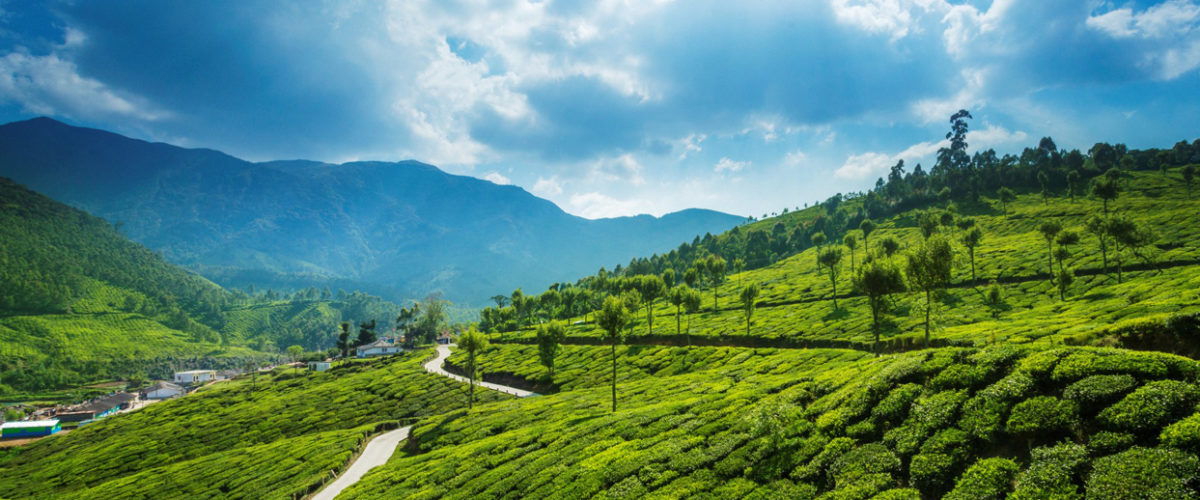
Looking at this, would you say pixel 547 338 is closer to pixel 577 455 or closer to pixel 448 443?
pixel 448 443

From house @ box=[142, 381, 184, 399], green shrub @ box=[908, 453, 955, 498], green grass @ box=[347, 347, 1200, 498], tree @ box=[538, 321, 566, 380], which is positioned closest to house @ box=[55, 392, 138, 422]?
house @ box=[142, 381, 184, 399]

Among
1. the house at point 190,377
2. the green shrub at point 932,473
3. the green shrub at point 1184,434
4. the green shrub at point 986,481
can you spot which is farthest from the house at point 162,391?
the green shrub at point 1184,434

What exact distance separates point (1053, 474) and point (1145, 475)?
1.64m

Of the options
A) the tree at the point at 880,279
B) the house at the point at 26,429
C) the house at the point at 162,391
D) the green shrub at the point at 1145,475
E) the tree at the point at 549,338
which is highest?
the tree at the point at 880,279

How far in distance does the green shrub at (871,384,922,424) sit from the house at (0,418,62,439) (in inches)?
6343

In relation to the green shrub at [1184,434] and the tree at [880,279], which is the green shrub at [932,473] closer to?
the green shrub at [1184,434]

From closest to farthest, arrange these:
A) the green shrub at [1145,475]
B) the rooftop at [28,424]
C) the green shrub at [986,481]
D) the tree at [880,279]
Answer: the green shrub at [1145,475]
the green shrub at [986,481]
the tree at [880,279]
the rooftop at [28,424]

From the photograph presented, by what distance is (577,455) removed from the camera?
2534cm

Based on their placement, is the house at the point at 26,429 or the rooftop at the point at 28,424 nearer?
the house at the point at 26,429

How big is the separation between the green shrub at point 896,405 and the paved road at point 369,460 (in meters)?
35.2

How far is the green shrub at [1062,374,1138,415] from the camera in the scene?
42.5ft

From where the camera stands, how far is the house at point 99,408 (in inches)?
4564

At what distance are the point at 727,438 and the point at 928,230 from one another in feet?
370

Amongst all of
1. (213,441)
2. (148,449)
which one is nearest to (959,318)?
(213,441)
